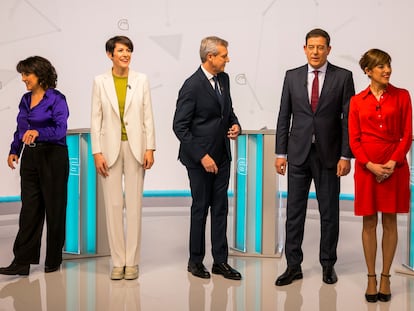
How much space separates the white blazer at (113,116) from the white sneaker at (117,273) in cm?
70

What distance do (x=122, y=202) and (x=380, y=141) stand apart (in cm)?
168

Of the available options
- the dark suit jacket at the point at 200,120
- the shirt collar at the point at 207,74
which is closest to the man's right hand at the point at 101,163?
the dark suit jacket at the point at 200,120

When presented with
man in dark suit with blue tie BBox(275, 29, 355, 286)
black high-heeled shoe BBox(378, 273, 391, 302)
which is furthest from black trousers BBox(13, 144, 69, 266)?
black high-heeled shoe BBox(378, 273, 391, 302)

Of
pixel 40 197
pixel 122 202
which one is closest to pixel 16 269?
pixel 40 197

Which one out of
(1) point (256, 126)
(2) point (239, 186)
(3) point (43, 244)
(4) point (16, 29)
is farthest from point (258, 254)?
(4) point (16, 29)

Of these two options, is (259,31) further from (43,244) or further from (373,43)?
(43,244)

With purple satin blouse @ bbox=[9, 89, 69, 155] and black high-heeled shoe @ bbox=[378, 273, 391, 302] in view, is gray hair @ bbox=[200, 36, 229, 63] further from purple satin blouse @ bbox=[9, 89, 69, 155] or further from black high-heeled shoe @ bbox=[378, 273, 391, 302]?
black high-heeled shoe @ bbox=[378, 273, 391, 302]

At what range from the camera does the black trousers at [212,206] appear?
4.63m

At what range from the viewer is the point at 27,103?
473 cm

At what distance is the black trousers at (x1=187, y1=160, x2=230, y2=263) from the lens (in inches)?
182

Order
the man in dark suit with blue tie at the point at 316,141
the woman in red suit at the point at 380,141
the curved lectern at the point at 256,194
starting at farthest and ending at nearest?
the curved lectern at the point at 256,194 < the man in dark suit with blue tie at the point at 316,141 < the woman in red suit at the point at 380,141

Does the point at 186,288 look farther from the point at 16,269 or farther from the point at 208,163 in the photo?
the point at 16,269

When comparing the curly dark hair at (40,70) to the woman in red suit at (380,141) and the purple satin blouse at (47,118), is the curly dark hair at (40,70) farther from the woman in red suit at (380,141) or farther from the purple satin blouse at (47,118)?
the woman in red suit at (380,141)

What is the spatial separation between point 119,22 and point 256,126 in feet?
5.91
